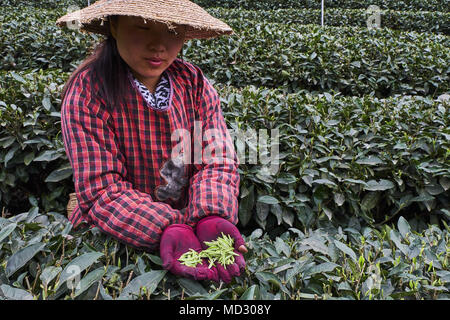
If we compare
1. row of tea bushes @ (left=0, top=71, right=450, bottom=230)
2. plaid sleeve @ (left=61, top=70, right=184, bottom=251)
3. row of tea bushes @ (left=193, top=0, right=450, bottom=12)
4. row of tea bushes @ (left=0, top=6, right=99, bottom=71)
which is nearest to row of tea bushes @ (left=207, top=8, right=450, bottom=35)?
row of tea bushes @ (left=193, top=0, right=450, bottom=12)

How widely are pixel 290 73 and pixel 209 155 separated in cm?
249

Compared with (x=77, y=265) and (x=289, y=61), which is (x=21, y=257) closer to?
(x=77, y=265)

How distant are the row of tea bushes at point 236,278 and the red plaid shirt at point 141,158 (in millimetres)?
106

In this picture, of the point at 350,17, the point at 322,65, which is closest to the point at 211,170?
the point at 322,65

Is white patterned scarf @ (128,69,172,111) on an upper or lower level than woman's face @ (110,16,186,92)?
lower

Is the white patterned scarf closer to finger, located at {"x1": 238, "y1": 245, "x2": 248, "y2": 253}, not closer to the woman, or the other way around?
the woman

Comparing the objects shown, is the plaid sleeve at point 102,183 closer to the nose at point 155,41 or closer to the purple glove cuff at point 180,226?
the purple glove cuff at point 180,226

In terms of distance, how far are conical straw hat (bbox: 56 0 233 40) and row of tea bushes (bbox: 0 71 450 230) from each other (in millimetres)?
775

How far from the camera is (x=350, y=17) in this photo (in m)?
7.98

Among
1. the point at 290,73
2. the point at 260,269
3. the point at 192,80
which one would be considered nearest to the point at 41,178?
the point at 192,80

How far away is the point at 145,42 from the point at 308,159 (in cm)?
99

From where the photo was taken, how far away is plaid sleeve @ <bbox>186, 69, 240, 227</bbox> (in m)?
1.37

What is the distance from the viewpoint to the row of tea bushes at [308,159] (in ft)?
6.38

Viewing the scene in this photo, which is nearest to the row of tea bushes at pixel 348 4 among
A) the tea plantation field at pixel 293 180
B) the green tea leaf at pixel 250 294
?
the tea plantation field at pixel 293 180
